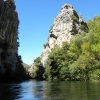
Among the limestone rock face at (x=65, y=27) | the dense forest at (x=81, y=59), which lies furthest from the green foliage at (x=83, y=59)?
the limestone rock face at (x=65, y=27)

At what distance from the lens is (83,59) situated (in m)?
85.6

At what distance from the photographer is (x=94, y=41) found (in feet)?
288

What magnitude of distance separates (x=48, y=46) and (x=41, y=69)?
16.5m

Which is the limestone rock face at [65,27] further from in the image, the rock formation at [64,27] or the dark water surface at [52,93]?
the dark water surface at [52,93]

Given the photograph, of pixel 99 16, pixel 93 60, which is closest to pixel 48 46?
pixel 99 16

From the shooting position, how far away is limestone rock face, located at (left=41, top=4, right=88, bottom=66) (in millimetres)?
155250

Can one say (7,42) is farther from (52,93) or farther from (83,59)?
(52,93)

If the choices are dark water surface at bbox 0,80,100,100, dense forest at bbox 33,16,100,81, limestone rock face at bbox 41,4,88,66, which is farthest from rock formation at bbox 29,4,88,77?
dark water surface at bbox 0,80,100,100

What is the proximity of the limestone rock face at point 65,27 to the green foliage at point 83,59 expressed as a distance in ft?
158

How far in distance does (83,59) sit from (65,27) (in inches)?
3057

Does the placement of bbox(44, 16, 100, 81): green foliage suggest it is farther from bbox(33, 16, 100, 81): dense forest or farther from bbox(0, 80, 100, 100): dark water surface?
bbox(0, 80, 100, 100): dark water surface

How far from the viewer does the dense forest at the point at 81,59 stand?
278 feet

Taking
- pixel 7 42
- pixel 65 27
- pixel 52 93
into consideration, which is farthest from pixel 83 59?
pixel 65 27

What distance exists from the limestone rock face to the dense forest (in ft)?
151
